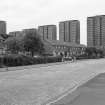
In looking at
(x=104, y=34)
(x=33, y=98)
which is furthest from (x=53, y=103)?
(x=104, y=34)

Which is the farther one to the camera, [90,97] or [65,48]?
[65,48]

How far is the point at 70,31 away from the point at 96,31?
69.0 feet

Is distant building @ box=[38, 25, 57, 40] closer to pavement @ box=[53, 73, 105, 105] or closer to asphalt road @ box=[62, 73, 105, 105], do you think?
asphalt road @ box=[62, 73, 105, 105]

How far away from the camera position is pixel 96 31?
146m

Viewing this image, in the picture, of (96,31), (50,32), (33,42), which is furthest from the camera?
(50,32)

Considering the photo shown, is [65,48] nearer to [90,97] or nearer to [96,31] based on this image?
[96,31]

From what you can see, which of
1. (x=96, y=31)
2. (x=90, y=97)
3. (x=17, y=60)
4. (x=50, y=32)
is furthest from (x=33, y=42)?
(x=50, y=32)

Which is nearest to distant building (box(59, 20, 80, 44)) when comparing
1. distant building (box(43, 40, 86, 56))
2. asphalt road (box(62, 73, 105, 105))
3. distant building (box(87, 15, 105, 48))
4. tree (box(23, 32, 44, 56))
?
distant building (box(87, 15, 105, 48))

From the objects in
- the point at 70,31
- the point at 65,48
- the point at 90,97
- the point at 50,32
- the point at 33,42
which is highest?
the point at 70,31

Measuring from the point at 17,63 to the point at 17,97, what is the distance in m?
34.3

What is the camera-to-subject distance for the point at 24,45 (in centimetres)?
5966

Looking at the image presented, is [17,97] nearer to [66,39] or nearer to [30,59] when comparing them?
[30,59]

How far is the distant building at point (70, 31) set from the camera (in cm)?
15938

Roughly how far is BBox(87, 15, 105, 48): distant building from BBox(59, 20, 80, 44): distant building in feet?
37.8
